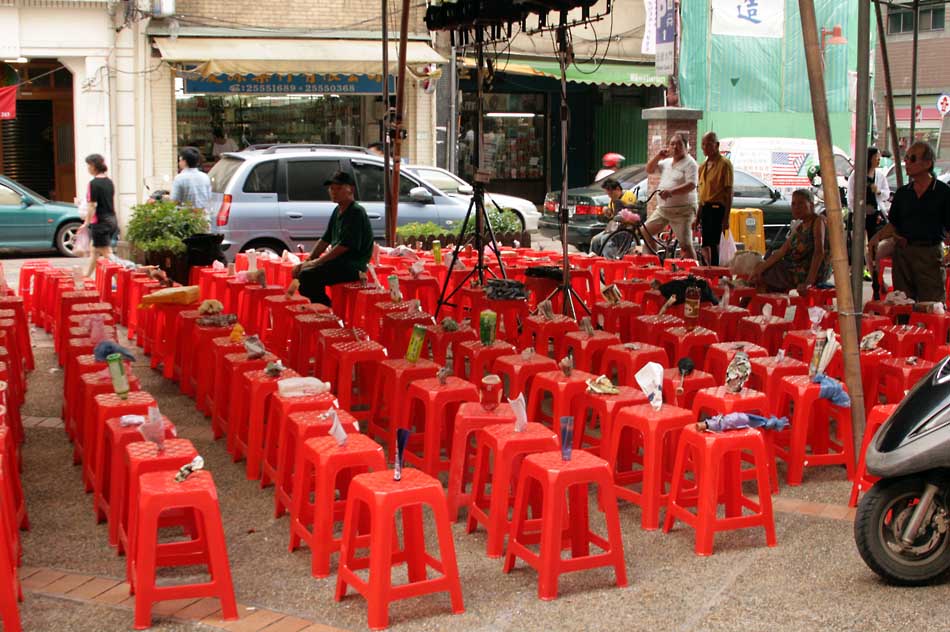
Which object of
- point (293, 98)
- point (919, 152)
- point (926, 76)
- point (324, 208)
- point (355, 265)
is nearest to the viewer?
point (919, 152)

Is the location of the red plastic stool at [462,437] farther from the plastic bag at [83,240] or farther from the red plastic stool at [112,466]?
the plastic bag at [83,240]

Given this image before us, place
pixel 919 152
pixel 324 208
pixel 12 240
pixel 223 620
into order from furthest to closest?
pixel 12 240, pixel 324 208, pixel 919 152, pixel 223 620

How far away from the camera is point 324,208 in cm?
1421

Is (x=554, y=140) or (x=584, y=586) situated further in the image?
(x=554, y=140)

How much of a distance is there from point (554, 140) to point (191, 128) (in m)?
8.47

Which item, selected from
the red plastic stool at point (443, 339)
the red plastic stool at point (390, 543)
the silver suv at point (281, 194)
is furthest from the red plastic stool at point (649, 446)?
the silver suv at point (281, 194)

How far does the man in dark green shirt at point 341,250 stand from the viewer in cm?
952

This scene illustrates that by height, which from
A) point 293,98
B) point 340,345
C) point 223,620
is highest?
A: point 293,98

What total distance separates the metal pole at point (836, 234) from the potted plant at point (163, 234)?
7.73 m

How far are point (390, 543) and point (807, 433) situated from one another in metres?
2.97

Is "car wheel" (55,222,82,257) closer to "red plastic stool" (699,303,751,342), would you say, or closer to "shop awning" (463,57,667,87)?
"shop awning" (463,57,667,87)

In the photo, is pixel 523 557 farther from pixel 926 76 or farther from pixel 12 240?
pixel 926 76

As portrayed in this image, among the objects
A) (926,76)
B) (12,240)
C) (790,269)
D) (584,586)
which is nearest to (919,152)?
(790,269)

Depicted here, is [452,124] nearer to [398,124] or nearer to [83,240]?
[83,240]
